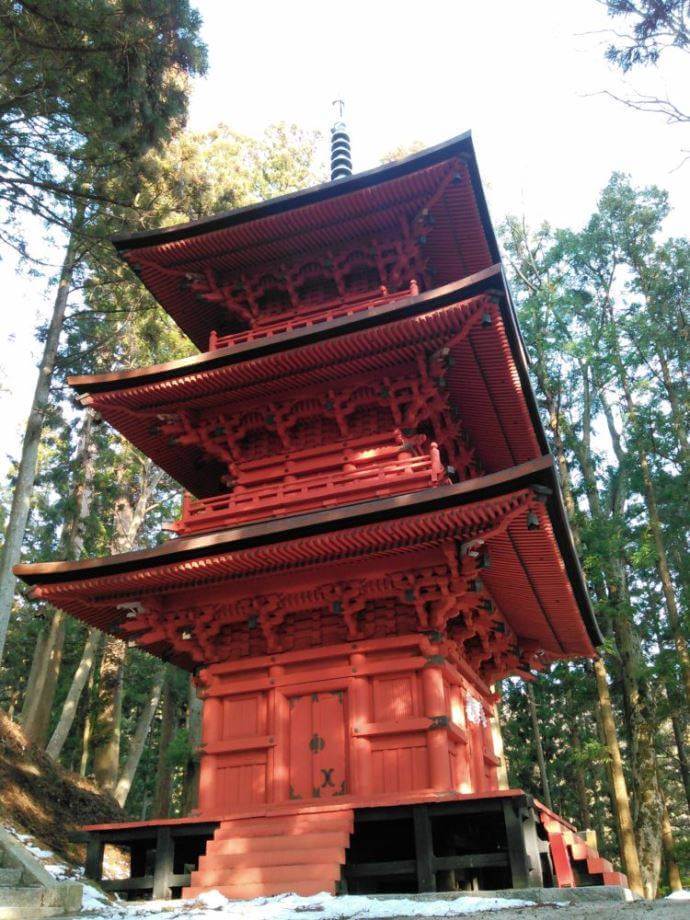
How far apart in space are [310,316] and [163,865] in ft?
28.6

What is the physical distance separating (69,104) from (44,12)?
1853 millimetres

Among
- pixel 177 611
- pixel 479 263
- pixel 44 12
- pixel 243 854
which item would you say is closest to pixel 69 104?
pixel 44 12

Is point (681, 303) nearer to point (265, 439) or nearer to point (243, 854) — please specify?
point (265, 439)

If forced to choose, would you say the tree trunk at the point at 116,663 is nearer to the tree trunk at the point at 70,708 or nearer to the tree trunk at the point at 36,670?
the tree trunk at the point at 70,708

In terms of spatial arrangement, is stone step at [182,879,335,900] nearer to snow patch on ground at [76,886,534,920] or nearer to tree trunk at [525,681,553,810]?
snow patch on ground at [76,886,534,920]

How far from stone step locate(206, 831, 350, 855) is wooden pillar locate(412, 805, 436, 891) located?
82 cm

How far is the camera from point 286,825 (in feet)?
29.5

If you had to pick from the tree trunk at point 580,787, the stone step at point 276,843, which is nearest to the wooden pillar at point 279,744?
the stone step at point 276,843

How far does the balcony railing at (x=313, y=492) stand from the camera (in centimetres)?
1062

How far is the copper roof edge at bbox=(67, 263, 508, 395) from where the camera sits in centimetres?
1000

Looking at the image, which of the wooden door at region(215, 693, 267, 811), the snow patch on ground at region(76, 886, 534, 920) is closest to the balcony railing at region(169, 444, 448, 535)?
the wooden door at region(215, 693, 267, 811)

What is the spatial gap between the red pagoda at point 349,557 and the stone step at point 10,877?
2073mm

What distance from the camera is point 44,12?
33.9 ft

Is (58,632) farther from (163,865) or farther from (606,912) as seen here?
(606,912)
